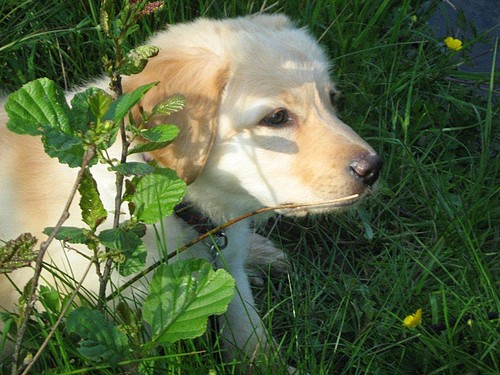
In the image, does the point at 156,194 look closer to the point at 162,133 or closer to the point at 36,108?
the point at 162,133

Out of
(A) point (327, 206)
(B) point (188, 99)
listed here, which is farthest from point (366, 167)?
(B) point (188, 99)

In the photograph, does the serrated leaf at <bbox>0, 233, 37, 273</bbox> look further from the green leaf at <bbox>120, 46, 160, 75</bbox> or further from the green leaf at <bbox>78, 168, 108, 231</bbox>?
the green leaf at <bbox>120, 46, 160, 75</bbox>

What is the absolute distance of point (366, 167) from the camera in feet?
8.22

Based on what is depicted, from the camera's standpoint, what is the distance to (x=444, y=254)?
299 cm

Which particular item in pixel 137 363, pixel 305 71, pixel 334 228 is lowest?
pixel 334 228

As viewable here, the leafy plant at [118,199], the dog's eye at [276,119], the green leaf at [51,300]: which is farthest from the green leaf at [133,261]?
the dog's eye at [276,119]

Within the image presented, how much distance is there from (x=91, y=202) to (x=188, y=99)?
65 cm

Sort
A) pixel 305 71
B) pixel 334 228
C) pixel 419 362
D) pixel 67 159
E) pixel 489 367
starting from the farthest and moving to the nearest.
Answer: pixel 334 228, pixel 305 71, pixel 419 362, pixel 489 367, pixel 67 159

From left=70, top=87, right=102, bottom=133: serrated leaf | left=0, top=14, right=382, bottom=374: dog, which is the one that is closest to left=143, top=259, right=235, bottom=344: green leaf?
left=70, top=87, right=102, bottom=133: serrated leaf

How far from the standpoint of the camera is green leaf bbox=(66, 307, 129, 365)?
1938 mm

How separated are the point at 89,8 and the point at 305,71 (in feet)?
4.40

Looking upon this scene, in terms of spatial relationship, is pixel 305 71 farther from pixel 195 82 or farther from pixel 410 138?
pixel 410 138

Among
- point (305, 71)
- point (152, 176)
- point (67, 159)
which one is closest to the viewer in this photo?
point (67, 159)

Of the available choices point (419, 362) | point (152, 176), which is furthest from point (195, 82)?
point (419, 362)
